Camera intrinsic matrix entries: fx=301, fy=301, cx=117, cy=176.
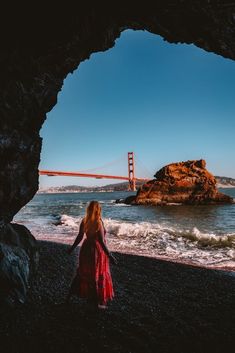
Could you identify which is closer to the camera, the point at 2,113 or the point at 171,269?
the point at 2,113

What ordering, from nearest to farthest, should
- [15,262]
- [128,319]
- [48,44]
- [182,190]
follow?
[128,319] → [15,262] → [48,44] → [182,190]

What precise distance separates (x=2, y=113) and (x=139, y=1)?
3.34 metres

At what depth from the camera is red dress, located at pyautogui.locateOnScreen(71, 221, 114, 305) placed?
152 inches

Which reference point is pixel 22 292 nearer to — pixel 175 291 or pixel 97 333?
pixel 97 333

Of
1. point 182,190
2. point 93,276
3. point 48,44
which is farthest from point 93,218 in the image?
point 182,190

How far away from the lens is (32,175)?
236 inches

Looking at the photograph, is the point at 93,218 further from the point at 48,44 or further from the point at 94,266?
the point at 48,44

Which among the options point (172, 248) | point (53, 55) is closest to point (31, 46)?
point (53, 55)

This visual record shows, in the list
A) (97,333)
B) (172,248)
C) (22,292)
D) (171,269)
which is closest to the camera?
(97,333)

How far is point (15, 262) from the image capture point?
425cm

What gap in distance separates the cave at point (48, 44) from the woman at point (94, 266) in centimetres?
159

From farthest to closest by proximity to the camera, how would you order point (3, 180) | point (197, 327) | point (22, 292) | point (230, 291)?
point (230, 291) < point (3, 180) < point (22, 292) < point (197, 327)

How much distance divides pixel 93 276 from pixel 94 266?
0.41ft

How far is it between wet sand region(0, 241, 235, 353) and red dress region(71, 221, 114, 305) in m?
0.21
